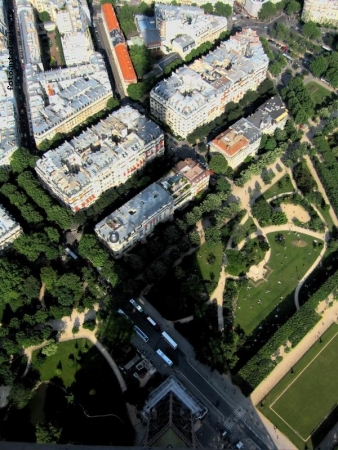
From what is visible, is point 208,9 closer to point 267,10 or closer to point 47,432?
point 267,10

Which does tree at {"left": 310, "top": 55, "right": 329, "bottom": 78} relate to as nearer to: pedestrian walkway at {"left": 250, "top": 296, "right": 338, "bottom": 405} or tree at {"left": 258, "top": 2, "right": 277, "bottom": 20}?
tree at {"left": 258, "top": 2, "right": 277, "bottom": 20}

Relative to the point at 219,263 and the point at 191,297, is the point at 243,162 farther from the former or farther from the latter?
the point at 191,297

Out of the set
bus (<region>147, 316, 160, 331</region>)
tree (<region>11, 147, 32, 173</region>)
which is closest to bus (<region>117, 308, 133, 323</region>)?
bus (<region>147, 316, 160, 331</region>)

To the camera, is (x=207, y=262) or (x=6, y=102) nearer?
(x=207, y=262)

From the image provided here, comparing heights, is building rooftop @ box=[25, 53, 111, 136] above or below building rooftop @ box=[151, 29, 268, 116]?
below

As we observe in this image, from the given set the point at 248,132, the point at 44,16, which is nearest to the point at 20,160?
the point at 248,132

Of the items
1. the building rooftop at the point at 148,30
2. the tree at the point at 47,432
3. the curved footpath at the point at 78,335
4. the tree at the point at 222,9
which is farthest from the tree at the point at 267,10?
the tree at the point at 47,432
